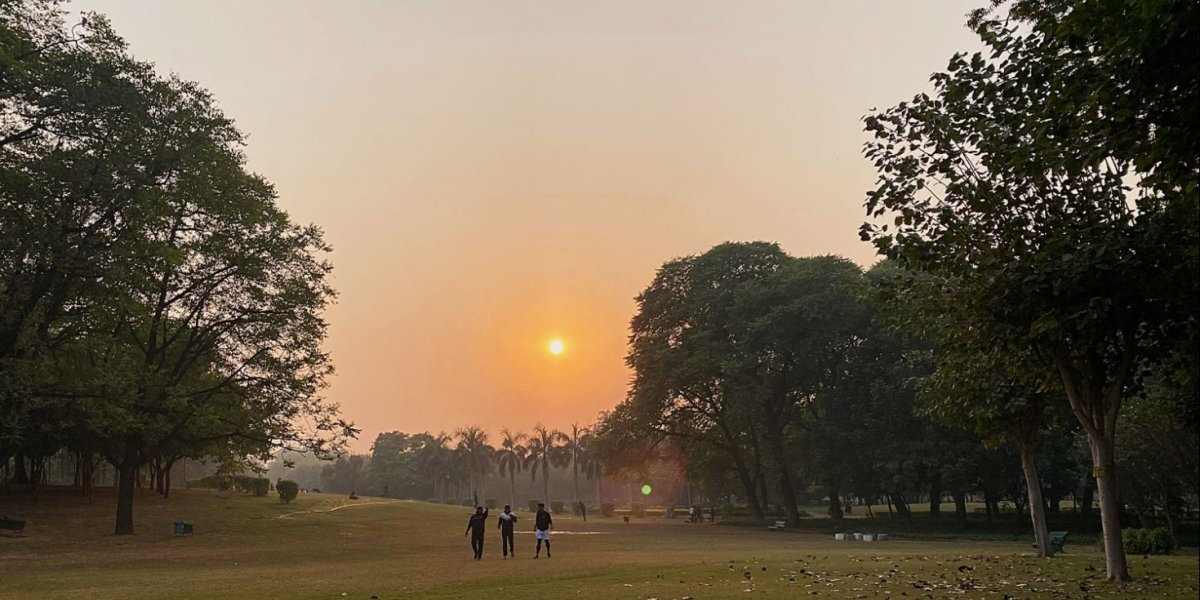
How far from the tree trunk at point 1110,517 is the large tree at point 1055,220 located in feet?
0.10

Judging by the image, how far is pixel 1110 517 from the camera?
1566 cm

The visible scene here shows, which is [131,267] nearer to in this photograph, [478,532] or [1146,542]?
[478,532]

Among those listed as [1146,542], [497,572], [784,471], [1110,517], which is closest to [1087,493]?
[784,471]

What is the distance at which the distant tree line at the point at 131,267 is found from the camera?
92.5 ft

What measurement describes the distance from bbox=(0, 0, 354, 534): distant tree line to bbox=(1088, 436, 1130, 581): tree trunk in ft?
100.0

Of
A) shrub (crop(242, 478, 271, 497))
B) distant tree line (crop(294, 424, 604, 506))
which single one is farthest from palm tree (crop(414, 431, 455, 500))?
shrub (crop(242, 478, 271, 497))

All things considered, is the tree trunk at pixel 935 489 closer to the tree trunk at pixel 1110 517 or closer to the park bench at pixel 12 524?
the tree trunk at pixel 1110 517

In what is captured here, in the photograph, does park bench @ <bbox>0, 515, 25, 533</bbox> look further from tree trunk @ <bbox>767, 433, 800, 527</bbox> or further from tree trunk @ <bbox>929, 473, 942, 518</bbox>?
tree trunk @ <bbox>929, 473, 942, 518</bbox>

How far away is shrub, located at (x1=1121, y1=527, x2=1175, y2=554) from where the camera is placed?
2750 cm

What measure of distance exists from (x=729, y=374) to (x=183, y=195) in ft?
114

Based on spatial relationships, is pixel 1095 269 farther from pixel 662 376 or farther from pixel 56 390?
pixel 662 376

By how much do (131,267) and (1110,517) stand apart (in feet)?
105

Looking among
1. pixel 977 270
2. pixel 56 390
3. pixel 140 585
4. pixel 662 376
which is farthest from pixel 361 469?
pixel 977 270

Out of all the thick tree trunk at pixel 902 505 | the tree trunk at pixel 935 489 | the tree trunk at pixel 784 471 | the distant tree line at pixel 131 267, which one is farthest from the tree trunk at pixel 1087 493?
the distant tree line at pixel 131 267
